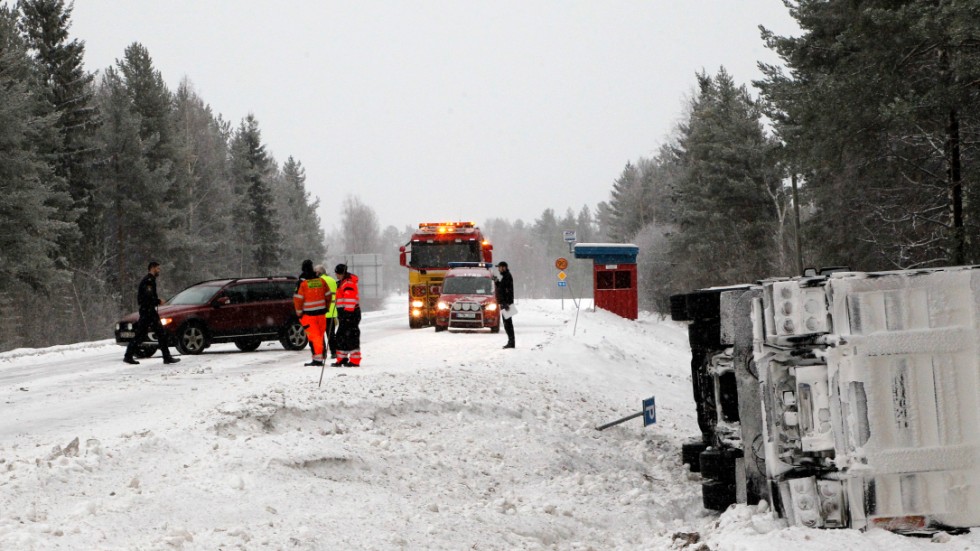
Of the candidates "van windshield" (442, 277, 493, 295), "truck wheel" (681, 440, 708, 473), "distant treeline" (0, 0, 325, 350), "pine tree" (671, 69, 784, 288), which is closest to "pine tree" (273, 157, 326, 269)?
"distant treeline" (0, 0, 325, 350)

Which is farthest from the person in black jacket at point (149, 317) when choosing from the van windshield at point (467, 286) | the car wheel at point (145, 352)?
the van windshield at point (467, 286)

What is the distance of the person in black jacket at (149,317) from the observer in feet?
55.6

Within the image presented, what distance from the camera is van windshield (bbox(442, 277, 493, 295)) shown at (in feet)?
86.2

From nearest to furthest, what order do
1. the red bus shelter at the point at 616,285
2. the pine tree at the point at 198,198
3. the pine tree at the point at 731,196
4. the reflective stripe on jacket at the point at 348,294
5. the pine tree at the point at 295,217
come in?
the reflective stripe on jacket at the point at 348,294, the red bus shelter at the point at 616,285, the pine tree at the point at 731,196, the pine tree at the point at 198,198, the pine tree at the point at 295,217

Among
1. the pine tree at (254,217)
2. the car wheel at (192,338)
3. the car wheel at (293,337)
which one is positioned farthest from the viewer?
the pine tree at (254,217)

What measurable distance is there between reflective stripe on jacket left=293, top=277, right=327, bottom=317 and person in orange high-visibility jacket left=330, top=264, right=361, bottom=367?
0.37m

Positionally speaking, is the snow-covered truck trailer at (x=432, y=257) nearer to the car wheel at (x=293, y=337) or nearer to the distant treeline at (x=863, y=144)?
the car wheel at (x=293, y=337)

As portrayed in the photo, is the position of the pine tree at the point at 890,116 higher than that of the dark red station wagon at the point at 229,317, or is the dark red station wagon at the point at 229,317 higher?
the pine tree at the point at 890,116

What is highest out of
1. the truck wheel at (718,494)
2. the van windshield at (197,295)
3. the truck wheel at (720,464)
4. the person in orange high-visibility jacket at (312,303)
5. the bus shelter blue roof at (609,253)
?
the bus shelter blue roof at (609,253)

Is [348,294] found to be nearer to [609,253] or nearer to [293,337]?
[293,337]

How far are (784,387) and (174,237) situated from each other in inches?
1685

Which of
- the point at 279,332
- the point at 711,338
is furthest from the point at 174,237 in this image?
the point at 711,338

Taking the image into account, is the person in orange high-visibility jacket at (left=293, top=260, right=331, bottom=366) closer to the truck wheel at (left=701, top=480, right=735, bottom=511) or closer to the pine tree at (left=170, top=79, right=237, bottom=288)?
the truck wheel at (left=701, top=480, right=735, bottom=511)

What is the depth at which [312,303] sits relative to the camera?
1542 cm
